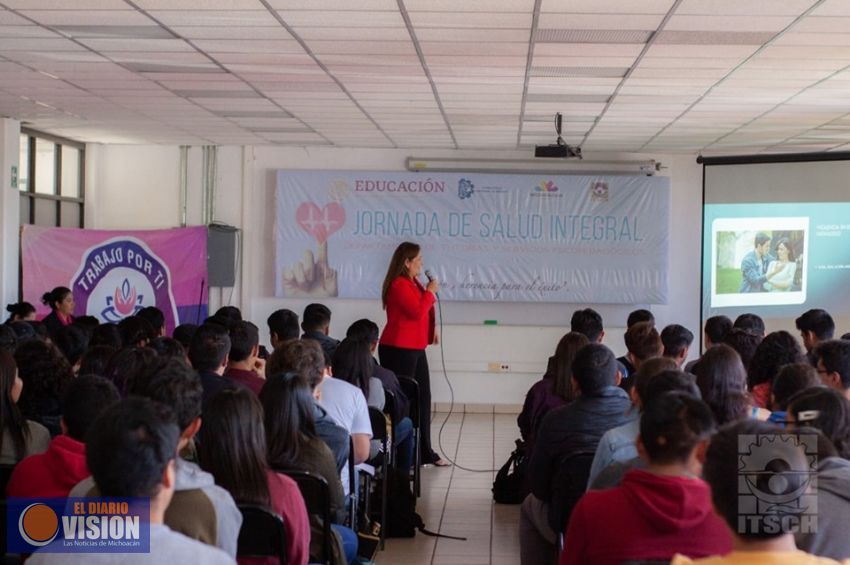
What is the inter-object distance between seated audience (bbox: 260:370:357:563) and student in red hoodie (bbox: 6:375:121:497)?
0.58 m

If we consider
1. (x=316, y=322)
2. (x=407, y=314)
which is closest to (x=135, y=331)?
(x=316, y=322)

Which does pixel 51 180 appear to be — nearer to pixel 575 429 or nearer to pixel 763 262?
pixel 763 262

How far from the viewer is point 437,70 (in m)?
6.33

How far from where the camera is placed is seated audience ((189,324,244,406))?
14.3ft

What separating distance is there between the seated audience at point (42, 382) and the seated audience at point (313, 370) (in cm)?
80

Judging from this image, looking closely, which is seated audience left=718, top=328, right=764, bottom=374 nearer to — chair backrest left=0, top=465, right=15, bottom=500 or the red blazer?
the red blazer

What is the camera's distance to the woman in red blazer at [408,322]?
751cm

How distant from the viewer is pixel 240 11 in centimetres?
489

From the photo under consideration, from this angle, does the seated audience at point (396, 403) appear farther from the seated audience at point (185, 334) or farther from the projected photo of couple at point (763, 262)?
the projected photo of couple at point (763, 262)

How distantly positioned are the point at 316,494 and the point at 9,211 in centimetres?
673

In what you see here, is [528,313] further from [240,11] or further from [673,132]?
[240,11]

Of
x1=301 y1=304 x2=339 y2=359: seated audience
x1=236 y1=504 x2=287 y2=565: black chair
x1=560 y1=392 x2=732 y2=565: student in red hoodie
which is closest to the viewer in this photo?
x1=560 y1=392 x2=732 y2=565: student in red hoodie

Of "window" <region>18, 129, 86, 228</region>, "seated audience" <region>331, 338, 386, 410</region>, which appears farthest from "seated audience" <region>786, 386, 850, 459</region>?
"window" <region>18, 129, 86, 228</region>

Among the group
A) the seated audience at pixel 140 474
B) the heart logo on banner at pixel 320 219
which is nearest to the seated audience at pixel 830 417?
the seated audience at pixel 140 474
